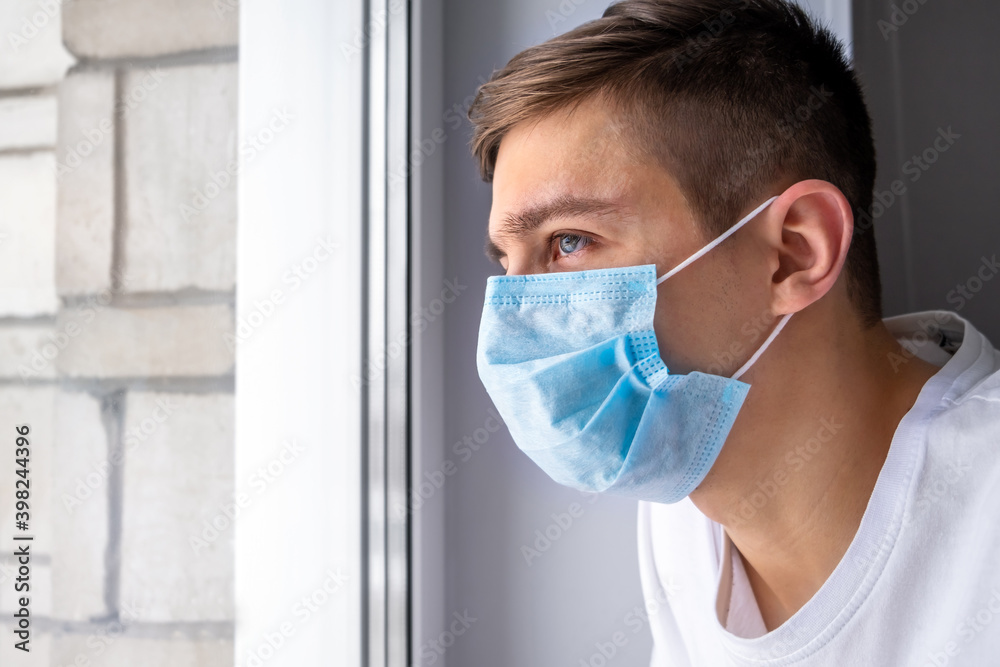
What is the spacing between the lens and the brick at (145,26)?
0.55 meters

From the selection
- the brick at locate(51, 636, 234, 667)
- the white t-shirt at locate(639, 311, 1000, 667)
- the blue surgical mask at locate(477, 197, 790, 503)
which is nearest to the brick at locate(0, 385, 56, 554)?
the brick at locate(51, 636, 234, 667)

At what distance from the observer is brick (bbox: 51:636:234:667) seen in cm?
54

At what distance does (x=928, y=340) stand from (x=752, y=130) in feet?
1.54

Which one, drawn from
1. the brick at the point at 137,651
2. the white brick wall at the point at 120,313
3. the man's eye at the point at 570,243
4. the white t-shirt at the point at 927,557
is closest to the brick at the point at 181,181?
the white brick wall at the point at 120,313

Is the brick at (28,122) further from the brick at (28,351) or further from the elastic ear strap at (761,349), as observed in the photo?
the elastic ear strap at (761,349)

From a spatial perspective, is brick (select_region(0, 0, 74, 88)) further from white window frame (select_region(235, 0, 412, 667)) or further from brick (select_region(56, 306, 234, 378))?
white window frame (select_region(235, 0, 412, 667))

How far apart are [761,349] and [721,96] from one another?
0.33 m

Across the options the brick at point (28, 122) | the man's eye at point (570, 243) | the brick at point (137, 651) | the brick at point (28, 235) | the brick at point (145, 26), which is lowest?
the brick at point (137, 651)

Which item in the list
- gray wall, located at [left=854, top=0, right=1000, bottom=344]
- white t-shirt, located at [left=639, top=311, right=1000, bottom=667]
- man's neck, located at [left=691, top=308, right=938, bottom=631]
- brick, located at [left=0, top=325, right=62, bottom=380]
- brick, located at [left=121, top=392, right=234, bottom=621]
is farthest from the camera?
gray wall, located at [left=854, top=0, right=1000, bottom=344]

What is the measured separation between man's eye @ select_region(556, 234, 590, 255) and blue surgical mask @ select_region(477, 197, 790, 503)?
44mm

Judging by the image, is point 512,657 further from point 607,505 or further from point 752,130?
point 752,130

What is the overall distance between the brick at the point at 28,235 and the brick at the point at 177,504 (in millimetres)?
147

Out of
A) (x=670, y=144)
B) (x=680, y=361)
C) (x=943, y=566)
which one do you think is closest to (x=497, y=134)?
(x=670, y=144)

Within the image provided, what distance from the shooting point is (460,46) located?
1319 mm
